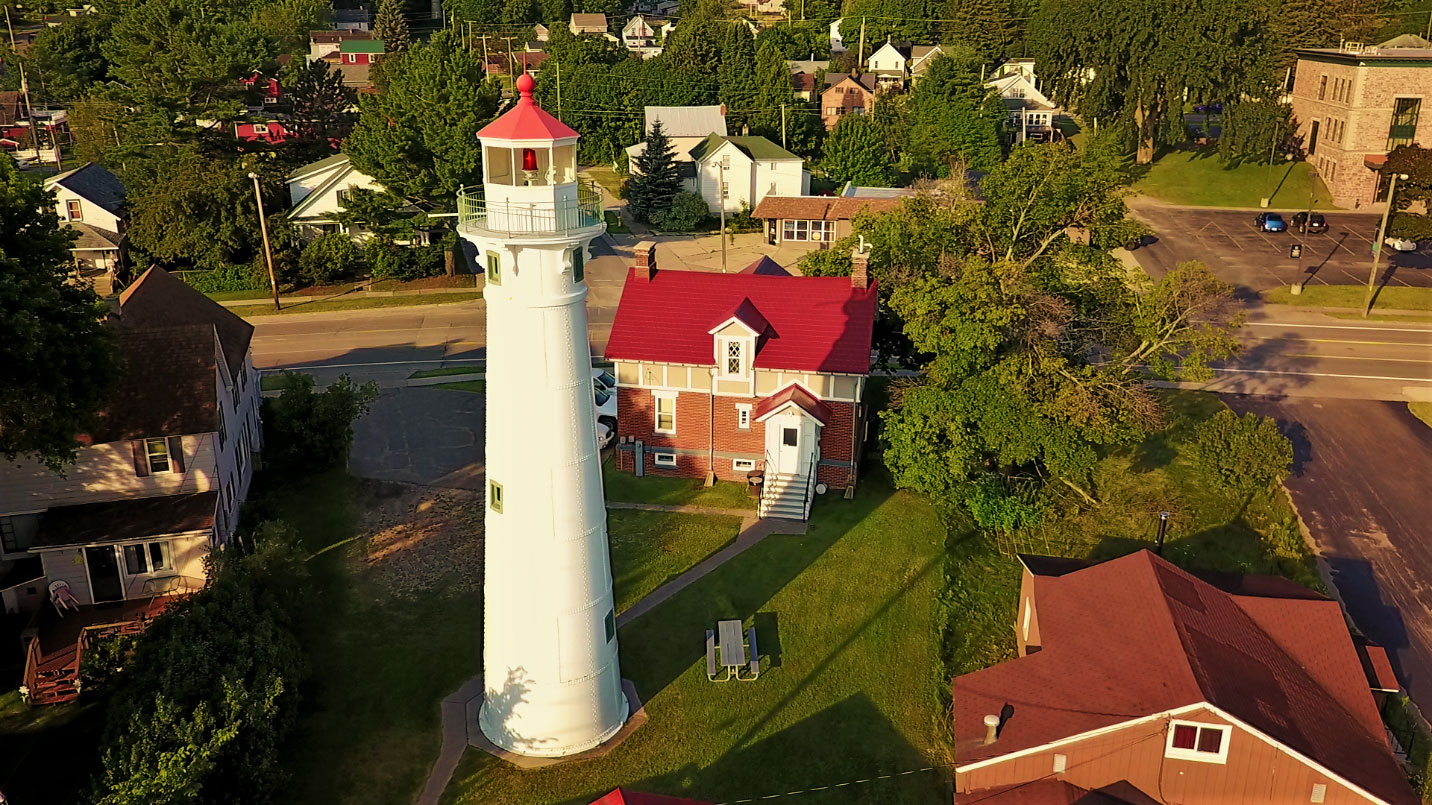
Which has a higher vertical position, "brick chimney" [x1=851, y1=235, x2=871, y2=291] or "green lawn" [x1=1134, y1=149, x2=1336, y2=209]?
"brick chimney" [x1=851, y1=235, x2=871, y2=291]

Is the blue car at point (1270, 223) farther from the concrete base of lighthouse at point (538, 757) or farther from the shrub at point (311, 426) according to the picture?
the concrete base of lighthouse at point (538, 757)

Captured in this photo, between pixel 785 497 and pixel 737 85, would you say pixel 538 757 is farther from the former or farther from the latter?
→ pixel 737 85

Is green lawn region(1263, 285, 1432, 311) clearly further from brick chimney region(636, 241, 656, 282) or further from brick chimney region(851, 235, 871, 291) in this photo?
brick chimney region(636, 241, 656, 282)

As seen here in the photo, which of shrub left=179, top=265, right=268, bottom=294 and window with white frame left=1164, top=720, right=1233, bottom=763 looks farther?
shrub left=179, top=265, right=268, bottom=294

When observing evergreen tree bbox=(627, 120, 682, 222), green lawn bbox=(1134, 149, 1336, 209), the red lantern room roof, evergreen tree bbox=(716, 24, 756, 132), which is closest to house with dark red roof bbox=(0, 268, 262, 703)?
the red lantern room roof

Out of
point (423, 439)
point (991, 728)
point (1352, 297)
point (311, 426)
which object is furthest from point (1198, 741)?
point (1352, 297)

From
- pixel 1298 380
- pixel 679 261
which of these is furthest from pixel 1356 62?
pixel 679 261
